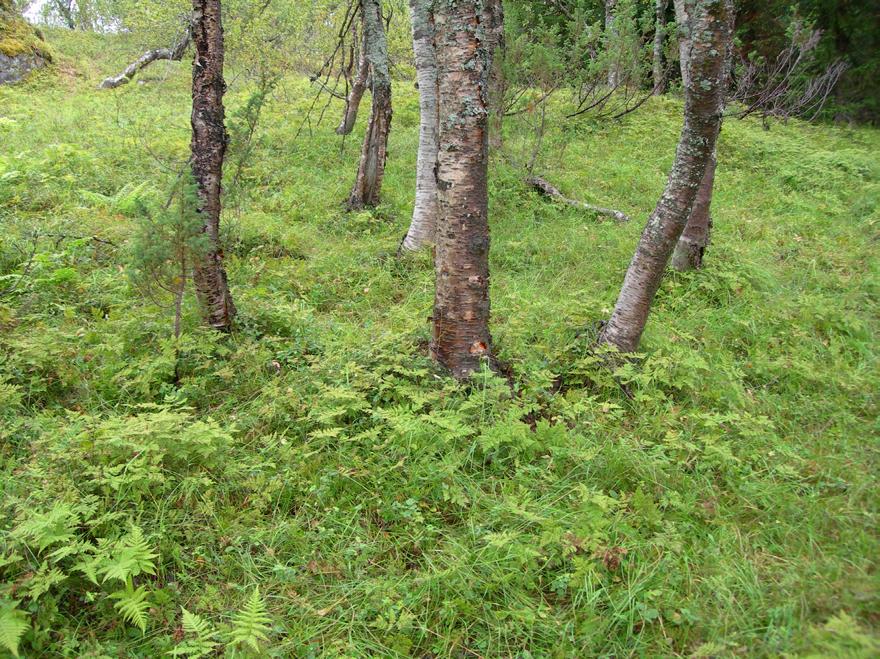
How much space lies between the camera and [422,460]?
332 cm

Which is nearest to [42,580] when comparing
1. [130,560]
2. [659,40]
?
[130,560]

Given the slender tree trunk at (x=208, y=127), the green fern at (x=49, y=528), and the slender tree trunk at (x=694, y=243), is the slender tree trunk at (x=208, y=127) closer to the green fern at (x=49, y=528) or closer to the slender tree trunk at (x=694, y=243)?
the green fern at (x=49, y=528)

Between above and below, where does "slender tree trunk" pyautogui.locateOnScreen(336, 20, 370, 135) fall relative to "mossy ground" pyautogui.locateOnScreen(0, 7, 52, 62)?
below

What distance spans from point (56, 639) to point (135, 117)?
41.4 ft

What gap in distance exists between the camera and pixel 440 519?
3.02 meters

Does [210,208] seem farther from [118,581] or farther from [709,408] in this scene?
[709,408]

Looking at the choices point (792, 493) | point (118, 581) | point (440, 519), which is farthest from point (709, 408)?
point (118, 581)

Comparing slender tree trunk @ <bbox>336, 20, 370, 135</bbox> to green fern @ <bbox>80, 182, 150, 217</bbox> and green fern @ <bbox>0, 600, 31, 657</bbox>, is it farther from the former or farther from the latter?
green fern @ <bbox>0, 600, 31, 657</bbox>

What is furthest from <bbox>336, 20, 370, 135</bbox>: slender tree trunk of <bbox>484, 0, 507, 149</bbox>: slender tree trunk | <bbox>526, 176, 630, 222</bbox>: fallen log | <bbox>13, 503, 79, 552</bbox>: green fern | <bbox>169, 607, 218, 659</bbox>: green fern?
<bbox>169, 607, 218, 659</bbox>: green fern

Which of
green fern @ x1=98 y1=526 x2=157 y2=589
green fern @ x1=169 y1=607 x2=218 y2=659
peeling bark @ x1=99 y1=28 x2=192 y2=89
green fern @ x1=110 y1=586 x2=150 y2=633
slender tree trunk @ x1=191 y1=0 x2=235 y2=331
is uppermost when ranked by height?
peeling bark @ x1=99 y1=28 x2=192 y2=89

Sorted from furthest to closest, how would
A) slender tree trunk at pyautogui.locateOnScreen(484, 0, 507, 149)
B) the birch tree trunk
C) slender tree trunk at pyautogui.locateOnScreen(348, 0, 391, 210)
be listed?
slender tree trunk at pyautogui.locateOnScreen(484, 0, 507, 149) → slender tree trunk at pyautogui.locateOnScreen(348, 0, 391, 210) → the birch tree trunk

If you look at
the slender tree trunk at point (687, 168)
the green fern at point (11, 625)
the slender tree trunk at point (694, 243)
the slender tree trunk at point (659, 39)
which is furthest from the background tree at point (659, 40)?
the green fern at point (11, 625)

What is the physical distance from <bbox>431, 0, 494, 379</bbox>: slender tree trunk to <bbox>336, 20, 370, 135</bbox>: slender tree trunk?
6.44 m

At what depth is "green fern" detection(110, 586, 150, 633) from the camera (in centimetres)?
234
